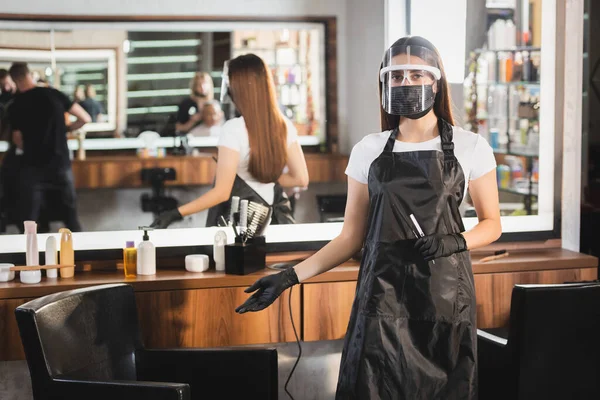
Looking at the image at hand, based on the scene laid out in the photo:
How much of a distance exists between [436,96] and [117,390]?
1.43 m

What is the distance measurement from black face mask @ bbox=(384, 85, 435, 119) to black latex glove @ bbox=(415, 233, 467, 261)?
16.4 inches

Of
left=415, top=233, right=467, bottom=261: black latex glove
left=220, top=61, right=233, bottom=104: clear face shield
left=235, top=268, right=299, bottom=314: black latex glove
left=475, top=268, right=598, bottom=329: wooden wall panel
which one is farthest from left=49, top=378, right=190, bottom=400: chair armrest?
left=475, top=268, right=598, bottom=329: wooden wall panel

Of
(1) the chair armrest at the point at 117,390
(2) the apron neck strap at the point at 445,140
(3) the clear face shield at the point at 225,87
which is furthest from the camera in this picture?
(3) the clear face shield at the point at 225,87

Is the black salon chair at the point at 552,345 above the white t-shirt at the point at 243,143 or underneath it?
underneath

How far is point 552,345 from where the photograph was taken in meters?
2.90

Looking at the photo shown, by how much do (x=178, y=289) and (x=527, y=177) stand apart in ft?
5.76

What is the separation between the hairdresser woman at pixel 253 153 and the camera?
11.2ft

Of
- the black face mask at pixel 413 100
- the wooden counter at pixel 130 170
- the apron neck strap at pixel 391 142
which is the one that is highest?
the black face mask at pixel 413 100

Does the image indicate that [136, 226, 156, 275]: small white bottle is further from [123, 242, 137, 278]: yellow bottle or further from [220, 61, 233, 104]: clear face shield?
[220, 61, 233, 104]: clear face shield

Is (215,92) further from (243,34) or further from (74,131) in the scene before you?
(74,131)

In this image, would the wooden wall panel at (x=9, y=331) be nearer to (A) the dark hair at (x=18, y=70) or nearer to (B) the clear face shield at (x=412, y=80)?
(A) the dark hair at (x=18, y=70)

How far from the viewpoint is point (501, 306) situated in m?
3.48

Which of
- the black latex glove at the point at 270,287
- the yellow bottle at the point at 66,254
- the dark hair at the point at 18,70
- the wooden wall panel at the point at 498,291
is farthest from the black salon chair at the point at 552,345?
the dark hair at the point at 18,70

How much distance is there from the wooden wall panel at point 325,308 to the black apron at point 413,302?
679 mm
